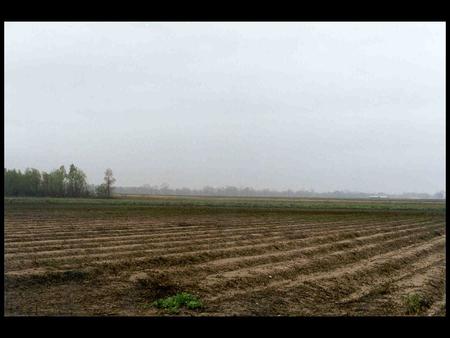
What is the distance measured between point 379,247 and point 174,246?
9.07 meters

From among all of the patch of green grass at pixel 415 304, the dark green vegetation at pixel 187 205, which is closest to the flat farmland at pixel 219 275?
the patch of green grass at pixel 415 304

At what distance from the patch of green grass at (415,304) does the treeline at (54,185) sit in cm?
8078

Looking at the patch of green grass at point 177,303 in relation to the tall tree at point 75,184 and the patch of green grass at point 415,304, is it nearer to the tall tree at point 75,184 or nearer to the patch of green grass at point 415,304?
the patch of green grass at point 415,304

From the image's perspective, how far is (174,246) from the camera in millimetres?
15992

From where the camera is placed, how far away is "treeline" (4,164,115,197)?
8056 centimetres

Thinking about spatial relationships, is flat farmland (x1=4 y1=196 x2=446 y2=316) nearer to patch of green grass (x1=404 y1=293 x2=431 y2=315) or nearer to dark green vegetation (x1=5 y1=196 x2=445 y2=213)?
patch of green grass (x1=404 y1=293 x2=431 y2=315)

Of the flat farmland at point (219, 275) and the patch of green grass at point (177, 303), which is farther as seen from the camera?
the flat farmland at point (219, 275)

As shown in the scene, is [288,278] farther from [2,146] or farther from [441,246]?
[441,246]

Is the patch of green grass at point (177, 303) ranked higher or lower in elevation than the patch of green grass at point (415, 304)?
higher

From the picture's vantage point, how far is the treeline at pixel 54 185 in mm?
80562

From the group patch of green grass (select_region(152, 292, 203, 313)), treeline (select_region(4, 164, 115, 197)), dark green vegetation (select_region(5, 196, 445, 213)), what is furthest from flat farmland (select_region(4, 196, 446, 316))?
treeline (select_region(4, 164, 115, 197))
